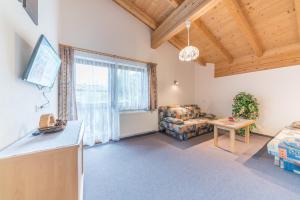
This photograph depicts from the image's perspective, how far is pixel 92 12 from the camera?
3.44 meters

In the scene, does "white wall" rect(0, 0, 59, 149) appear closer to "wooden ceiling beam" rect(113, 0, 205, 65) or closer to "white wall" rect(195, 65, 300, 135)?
"wooden ceiling beam" rect(113, 0, 205, 65)

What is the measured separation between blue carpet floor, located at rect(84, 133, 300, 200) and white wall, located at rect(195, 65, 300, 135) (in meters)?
1.34

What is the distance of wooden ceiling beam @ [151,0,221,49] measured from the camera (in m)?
2.77

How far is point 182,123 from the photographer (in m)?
4.00

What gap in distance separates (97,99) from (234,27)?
4.07m

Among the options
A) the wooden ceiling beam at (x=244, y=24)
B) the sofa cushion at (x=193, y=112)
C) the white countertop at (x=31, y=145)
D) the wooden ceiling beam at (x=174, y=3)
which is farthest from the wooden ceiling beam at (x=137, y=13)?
the white countertop at (x=31, y=145)

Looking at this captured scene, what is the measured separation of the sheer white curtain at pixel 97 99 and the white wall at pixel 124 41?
13.8 inches

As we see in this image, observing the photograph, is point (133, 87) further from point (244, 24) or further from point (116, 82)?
point (244, 24)

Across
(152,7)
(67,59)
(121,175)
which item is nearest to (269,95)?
(152,7)

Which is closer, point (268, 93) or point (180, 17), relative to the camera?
point (180, 17)

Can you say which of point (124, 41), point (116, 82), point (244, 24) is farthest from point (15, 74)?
point (244, 24)

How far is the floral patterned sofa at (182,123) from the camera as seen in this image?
389cm

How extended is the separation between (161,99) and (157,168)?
275 cm

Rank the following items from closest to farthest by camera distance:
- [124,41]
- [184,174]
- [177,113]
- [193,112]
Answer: [184,174]
[124,41]
[177,113]
[193,112]
